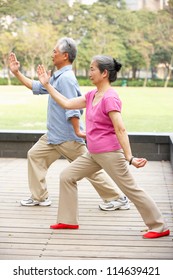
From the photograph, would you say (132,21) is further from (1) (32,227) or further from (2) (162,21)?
(1) (32,227)

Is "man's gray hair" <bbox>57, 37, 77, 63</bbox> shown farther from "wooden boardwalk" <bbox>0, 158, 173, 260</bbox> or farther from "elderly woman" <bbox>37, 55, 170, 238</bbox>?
"wooden boardwalk" <bbox>0, 158, 173, 260</bbox>

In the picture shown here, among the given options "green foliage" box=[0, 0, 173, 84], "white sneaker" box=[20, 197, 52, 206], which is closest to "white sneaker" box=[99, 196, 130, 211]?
"white sneaker" box=[20, 197, 52, 206]

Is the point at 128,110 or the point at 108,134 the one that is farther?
the point at 128,110

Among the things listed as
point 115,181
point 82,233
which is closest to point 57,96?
point 115,181

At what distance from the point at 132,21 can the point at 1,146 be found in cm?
715

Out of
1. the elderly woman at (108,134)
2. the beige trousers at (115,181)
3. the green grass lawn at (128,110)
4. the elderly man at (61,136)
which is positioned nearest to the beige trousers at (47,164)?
the elderly man at (61,136)

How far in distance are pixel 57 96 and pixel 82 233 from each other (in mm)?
985

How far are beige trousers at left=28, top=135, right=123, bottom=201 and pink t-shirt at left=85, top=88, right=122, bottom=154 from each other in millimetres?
752

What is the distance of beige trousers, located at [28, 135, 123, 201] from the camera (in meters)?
5.14

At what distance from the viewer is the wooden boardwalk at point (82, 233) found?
403 cm

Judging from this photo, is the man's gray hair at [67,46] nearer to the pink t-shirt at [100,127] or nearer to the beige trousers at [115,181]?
the pink t-shirt at [100,127]

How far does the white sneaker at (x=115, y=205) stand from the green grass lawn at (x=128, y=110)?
8980 millimetres

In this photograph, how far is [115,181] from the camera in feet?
14.3

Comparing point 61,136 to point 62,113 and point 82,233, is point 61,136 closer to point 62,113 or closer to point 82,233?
point 62,113
